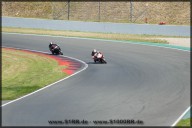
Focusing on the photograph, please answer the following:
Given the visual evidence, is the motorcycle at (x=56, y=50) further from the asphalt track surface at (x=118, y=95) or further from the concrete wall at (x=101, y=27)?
the concrete wall at (x=101, y=27)

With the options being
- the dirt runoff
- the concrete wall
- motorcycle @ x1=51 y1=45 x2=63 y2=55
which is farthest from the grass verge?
motorcycle @ x1=51 y1=45 x2=63 y2=55

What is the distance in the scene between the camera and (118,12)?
48.9 metres

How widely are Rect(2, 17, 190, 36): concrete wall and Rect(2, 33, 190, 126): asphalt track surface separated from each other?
11957 millimetres

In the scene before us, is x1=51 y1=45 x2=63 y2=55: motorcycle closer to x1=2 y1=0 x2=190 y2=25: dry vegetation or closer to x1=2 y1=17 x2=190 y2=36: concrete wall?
x1=2 y1=17 x2=190 y2=36: concrete wall

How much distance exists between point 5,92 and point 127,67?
8047 mm

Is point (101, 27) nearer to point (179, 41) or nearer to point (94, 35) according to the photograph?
point (94, 35)

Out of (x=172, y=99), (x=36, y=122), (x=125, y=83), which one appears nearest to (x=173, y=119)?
(x=172, y=99)

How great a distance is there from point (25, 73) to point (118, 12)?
88.7 feet

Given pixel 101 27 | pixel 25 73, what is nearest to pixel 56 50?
pixel 25 73

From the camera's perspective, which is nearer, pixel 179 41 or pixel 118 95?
pixel 118 95

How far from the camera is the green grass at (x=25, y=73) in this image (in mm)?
18608

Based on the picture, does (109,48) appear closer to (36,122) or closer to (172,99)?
(172,99)

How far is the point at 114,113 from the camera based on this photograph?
13773mm

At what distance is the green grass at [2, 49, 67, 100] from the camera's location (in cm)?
1861
